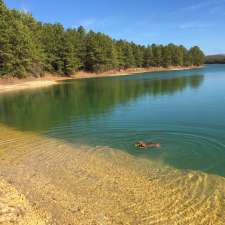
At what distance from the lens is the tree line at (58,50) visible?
4578cm

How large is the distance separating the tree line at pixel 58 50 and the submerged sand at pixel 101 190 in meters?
39.0

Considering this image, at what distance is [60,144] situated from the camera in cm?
1252

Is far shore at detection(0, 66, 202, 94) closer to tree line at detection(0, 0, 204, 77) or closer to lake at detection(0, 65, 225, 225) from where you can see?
tree line at detection(0, 0, 204, 77)

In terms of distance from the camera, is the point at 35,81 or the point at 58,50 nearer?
the point at 35,81

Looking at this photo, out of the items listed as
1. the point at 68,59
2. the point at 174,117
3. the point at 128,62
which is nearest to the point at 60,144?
the point at 174,117

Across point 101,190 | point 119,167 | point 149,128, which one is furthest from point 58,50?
point 101,190

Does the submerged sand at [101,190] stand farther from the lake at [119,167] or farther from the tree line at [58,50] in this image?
the tree line at [58,50]

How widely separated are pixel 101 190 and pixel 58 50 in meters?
62.0

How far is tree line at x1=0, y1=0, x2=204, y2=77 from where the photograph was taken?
45.8 meters

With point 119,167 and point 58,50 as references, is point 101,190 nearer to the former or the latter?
point 119,167

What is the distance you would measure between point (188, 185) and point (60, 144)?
648 centimetres

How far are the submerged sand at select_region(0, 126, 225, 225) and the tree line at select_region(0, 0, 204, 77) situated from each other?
128 ft

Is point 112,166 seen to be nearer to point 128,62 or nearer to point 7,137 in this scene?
point 7,137

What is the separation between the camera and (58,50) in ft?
216
